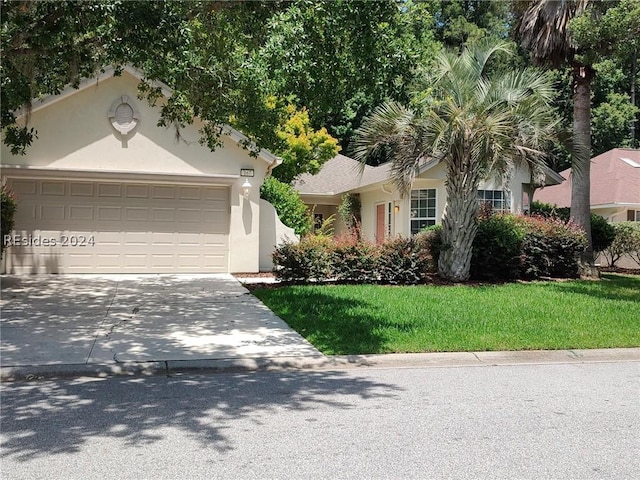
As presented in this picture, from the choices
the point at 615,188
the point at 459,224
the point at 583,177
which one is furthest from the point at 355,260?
the point at 615,188

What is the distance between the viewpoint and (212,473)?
4.05 m

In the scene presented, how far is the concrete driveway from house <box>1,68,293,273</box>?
5.38ft

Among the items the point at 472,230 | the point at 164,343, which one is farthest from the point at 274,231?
the point at 164,343

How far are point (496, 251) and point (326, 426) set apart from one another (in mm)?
11340

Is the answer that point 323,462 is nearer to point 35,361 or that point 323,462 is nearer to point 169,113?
point 35,361

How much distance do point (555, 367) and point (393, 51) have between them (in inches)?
201


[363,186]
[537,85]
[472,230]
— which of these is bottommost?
[472,230]

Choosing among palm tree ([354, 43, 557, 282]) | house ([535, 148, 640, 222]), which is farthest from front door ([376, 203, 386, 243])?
palm tree ([354, 43, 557, 282])

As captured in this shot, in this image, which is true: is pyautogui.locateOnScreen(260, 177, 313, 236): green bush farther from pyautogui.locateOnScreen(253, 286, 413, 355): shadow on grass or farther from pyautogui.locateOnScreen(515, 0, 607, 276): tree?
pyautogui.locateOnScreen(515, 0, 607, 276): tree

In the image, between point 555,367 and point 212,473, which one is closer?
point 212,473

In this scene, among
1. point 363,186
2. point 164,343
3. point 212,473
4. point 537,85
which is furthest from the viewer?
point 363,186

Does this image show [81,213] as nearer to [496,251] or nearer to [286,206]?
[286,206]

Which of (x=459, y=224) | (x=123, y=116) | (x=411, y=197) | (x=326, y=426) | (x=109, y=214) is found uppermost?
(x=123, y=116)

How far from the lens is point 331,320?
31.6ft
